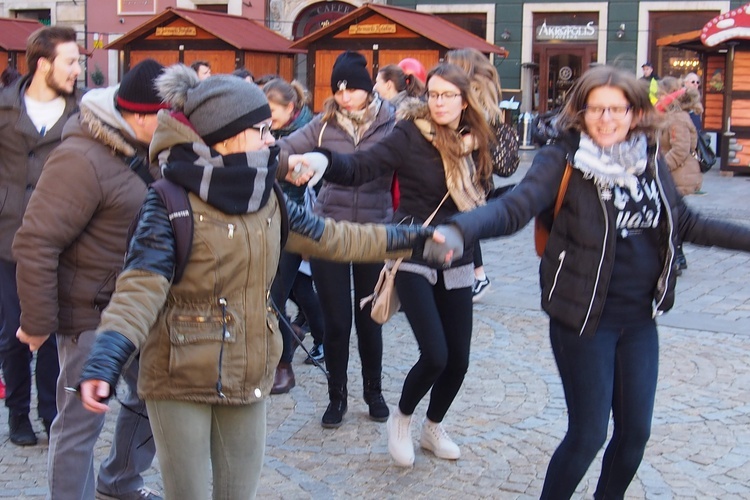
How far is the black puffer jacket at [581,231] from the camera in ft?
12.3

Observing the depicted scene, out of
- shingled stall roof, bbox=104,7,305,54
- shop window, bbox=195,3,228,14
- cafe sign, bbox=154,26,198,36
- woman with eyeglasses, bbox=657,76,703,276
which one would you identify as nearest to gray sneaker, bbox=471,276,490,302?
woman with eyeglasses, bbox=657,76,703,276

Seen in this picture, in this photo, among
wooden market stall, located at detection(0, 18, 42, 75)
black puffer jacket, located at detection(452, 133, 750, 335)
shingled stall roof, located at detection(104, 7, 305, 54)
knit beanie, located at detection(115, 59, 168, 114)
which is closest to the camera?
black puffer jacket, located at detection(452, 133, 750, 335)

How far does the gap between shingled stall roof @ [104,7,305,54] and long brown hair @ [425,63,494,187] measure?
12036mm

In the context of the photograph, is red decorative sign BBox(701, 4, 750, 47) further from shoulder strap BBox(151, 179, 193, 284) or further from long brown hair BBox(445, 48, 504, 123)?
shoulder strap BBox(151, 179, 193, 284)

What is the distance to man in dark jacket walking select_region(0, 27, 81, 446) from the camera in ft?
16.6

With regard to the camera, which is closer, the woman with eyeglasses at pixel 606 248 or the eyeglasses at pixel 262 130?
the eyeglasses at pixel 262 130

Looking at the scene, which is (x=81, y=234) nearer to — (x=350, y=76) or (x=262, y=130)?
(x=262, y=130)

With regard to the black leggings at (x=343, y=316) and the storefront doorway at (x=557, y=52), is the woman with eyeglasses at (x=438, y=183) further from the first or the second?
the storefront doorway at (x=557, y=52)

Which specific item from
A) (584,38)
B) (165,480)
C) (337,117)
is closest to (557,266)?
(165,480)

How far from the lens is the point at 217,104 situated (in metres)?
3.17

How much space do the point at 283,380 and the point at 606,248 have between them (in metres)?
2.95

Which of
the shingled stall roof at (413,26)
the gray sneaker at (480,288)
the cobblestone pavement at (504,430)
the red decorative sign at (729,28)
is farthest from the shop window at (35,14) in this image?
the cobblestone pavement at (504,430)

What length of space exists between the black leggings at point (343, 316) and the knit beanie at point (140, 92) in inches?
71.9

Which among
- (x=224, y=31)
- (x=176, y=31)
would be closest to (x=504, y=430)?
(x=224, y=31)
